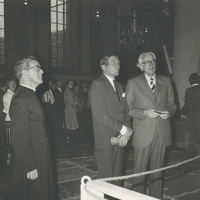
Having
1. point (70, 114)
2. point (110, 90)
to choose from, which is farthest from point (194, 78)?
point (70, 114)

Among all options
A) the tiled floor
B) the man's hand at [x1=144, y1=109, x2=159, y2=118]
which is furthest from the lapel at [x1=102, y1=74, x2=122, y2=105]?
the tiled floor

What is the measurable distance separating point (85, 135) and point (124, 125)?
19.0 ft

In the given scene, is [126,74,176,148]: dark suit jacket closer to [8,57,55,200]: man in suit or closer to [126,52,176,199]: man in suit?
[126,52,176,199]: man in suit

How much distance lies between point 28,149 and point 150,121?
1.44 m

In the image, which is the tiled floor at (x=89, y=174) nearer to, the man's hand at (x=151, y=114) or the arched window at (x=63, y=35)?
the man's hand at (x=151, y=114)

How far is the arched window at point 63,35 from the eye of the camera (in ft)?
Result: 51.1

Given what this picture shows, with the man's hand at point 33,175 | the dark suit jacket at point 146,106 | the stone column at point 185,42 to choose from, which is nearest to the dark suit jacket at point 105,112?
the dark suit jacket at point 146,106

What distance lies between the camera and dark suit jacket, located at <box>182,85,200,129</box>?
17.1 feet

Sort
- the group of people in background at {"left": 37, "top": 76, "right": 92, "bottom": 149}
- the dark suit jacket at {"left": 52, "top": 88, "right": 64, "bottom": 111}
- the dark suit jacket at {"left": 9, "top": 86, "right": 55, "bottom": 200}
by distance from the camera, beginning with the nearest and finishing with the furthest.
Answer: the dark suit jacket at {"left": 9, "top": 86, "right": 55, "bottom": 200}
the group of people in background at {"left": 37, "top": 76, "right": 92, "bottom": 149}
the dark suit jacket at {"left": 52, "top": 88, "right": 64, "bottom": 111}

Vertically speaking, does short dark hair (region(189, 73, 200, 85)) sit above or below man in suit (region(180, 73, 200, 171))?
above

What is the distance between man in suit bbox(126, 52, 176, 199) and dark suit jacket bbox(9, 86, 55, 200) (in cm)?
110

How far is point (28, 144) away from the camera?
2.45m

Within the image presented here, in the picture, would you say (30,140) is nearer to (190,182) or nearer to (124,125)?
(124,125)

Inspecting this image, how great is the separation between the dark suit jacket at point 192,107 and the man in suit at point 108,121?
248 cm
